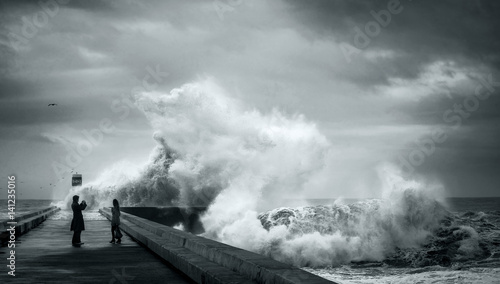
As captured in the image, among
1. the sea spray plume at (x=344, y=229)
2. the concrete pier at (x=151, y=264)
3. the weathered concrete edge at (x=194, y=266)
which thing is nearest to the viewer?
the concrete pier at (x=151, y=264)

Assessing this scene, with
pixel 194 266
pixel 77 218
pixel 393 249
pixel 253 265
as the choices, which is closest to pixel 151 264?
pixel 194 266

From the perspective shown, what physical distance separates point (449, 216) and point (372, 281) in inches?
939

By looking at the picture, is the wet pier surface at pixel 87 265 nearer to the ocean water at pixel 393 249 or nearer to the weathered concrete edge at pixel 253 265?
the weathered concrete edge at pixel 253 265

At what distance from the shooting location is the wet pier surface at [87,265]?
9.42 m

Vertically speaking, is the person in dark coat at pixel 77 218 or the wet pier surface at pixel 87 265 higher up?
the person in dark coat at pixel 77 218

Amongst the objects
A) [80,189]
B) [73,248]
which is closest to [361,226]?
[73,248]

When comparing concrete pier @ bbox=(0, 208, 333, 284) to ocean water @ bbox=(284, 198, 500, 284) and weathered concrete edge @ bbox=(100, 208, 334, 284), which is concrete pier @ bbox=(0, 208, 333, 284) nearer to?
weathered concrete edge @ bbox=(100, 208, 334, 284)

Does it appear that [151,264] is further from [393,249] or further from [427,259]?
[393,249]

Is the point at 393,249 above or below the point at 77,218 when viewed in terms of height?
below

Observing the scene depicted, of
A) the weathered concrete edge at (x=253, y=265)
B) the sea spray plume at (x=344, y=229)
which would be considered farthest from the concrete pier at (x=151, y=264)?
the sea spray plume at (x=344, y=229)

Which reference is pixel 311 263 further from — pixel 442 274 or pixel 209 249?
pixel 209 249

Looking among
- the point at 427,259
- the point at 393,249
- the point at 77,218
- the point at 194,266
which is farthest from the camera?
the point at 393,249

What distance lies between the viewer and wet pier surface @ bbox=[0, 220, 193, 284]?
9.42m

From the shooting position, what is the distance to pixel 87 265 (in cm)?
1141
